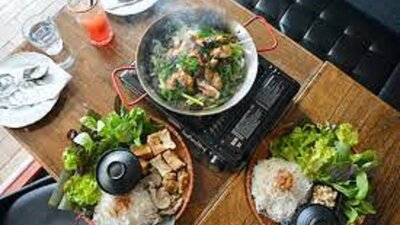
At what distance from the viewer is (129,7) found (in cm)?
172

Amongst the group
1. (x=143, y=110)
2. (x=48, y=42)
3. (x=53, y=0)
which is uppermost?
(x=48, y=42)

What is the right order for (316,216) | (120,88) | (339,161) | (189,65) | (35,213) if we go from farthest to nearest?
(35,213) → (120,88) → (189,65) → (339,161) → (316,216)

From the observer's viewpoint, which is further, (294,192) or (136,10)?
(136,10)

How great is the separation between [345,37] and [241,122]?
726 millimetres

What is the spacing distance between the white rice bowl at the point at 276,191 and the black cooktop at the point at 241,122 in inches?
2.7

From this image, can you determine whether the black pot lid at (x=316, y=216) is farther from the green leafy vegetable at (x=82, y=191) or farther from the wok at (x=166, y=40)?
the green leafy vegetable at (x=82, y=191)

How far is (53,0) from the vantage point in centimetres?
259

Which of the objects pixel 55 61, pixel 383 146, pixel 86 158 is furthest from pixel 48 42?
pixel 383 146

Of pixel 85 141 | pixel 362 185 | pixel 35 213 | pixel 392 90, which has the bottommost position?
pixel 35 213

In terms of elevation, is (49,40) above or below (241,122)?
above

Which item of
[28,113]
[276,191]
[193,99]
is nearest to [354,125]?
[276,191]

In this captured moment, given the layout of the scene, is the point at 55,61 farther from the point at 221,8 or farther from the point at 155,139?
the point at 221,8

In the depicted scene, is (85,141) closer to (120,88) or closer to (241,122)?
(120,88)

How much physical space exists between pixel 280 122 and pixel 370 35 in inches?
26.1
